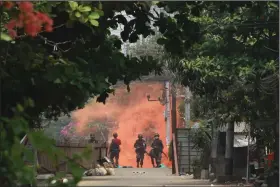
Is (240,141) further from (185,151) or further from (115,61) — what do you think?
(115,61)

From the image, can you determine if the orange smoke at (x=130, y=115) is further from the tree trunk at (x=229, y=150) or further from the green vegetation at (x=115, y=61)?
the green vegetation at (x=115, y=61)

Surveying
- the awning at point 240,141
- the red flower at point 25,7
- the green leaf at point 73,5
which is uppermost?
the green leaf at point 73,5

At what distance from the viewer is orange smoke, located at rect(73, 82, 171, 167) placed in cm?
5213

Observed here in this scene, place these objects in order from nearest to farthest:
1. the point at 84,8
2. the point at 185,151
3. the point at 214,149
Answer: the point at 84,8, the point at 214,149, the point at 185,151

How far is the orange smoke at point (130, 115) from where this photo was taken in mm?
52134

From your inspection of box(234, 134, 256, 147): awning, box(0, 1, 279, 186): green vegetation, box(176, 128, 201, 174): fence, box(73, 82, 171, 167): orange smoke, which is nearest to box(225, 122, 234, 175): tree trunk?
box(0, 1, 279, 186): green vegetation

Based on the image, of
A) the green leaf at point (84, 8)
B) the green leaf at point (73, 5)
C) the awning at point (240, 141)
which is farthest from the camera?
the awning at point (240, 141)

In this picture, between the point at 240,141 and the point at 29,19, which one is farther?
the point at 240,141

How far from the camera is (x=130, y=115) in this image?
53562 mm

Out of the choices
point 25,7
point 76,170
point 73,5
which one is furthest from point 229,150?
point 25,7

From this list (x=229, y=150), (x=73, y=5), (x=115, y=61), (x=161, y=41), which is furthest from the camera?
(x=229, y=150)

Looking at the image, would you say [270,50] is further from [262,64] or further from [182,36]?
[182,36]

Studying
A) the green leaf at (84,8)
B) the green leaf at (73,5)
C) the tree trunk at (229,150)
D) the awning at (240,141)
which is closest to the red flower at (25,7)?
the green leaf at (84,8)

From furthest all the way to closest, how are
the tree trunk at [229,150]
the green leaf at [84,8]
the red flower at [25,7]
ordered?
the tree trunk at [229,150] < the green leaf at [84,8] < the red flower at [25,7]
